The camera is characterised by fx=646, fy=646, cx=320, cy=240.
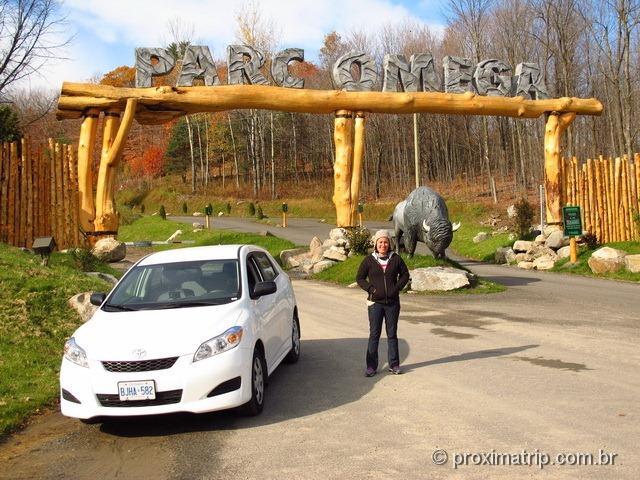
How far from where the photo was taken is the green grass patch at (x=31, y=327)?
7113 mm

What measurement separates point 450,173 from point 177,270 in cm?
4677

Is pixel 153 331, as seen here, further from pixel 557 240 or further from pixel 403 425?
pixel 557 240

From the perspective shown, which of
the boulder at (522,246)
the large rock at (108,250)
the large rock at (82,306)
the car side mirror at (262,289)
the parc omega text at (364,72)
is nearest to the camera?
the car side mirror at (262,289)

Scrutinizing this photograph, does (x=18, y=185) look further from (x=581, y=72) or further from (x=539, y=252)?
(x=581, y=72)

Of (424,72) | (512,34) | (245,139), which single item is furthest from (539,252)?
(245,139)

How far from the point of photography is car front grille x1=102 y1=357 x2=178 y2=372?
5.64 meters

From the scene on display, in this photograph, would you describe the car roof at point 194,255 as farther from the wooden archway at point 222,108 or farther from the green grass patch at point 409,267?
the wooden archway at point 222,108

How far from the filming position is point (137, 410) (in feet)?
18.3

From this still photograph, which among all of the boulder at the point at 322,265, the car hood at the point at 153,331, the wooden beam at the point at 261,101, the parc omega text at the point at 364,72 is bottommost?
the boulder at the point at 322,265

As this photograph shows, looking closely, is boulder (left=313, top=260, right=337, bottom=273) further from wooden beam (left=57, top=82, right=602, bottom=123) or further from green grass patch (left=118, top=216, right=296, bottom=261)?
wooden beam (left=57, top=82, right=602, bottom=123)

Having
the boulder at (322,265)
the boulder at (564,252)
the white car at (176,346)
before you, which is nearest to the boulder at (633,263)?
the boulder at (564,252)

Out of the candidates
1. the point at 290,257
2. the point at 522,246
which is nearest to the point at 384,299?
the point at 290,257

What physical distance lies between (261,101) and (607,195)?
38.6ft

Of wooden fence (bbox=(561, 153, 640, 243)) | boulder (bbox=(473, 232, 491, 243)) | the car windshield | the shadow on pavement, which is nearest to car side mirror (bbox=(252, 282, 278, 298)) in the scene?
the car windshield
